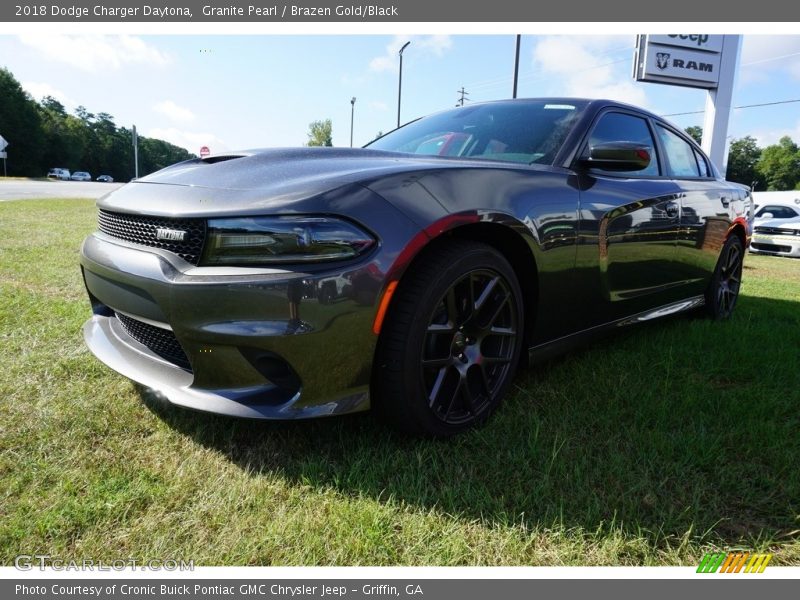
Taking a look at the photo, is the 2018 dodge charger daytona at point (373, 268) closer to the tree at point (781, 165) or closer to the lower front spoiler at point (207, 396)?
the lower front spoiler at point (207, 396)

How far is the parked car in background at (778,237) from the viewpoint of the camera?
1174 centimetres

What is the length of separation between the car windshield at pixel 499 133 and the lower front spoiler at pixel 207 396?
140 cm

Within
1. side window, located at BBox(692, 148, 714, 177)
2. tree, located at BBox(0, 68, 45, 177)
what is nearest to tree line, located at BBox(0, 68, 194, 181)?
tree, located at BBox(0, 68, 45, 177)

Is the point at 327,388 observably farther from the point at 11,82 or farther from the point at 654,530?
the point at 11,82

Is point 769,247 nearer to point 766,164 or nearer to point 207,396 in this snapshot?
point 207,396

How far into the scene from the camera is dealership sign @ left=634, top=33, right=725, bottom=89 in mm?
12250

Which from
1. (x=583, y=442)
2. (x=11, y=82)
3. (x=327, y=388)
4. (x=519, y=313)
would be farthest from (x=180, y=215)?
(x=11, y=82)

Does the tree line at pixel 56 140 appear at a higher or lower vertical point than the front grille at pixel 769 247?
higher

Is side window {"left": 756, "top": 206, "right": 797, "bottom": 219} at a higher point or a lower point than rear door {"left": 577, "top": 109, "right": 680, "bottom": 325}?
higher

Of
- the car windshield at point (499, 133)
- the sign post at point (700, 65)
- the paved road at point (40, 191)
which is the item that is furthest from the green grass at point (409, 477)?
the paved road at point (40, 191)

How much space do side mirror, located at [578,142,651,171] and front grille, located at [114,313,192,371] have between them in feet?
6.18

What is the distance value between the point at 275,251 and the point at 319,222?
16 centimetres

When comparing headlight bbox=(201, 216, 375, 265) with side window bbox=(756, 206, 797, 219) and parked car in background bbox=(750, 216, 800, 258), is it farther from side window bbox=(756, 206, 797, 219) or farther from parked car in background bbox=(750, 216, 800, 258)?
side window bbox=(756, 206, 797, 219)

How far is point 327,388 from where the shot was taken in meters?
1.71
